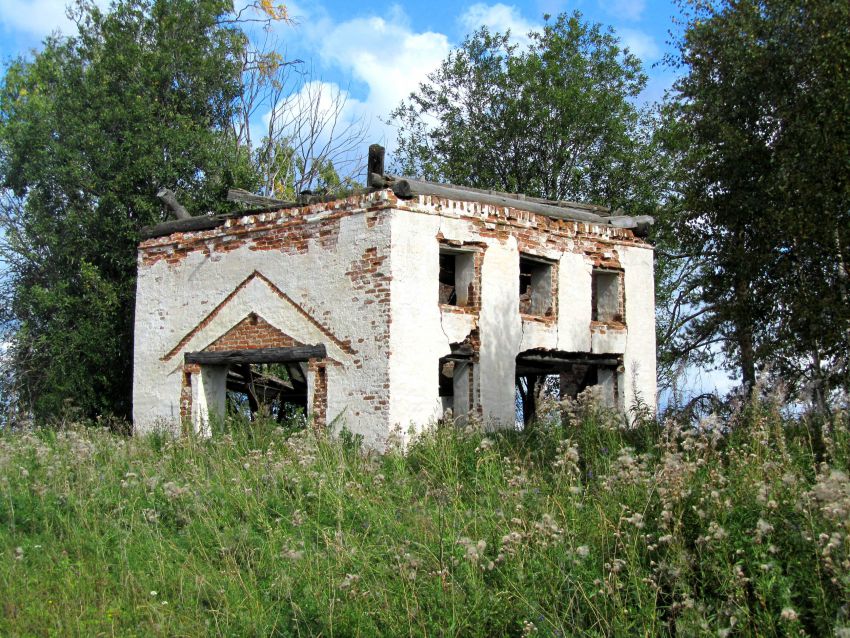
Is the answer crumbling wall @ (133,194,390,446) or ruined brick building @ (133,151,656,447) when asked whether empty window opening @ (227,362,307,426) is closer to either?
crumbling wall @ (133,194,390,446)

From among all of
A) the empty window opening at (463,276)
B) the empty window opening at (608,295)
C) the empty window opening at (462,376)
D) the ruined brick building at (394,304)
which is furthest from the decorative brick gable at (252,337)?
the empty window opening at (608,295)

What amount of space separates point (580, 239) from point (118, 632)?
38.3ft

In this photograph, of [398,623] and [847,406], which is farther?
[847,406]

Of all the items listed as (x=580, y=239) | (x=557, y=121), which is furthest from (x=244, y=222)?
(x=557, y=121)

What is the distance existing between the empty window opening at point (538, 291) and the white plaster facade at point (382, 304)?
110 mm

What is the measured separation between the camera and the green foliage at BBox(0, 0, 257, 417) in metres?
20.7

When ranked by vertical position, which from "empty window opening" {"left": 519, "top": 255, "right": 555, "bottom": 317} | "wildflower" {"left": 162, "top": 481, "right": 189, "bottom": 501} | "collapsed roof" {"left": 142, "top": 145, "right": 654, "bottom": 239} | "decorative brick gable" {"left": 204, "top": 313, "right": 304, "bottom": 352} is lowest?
"wildflower" {"left": 162, "top": 481, "right": 189, "bottom": 501}

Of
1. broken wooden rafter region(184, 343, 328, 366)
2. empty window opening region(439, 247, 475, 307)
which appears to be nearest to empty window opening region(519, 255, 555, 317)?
empty window opening region(439, 247, 475, 307)

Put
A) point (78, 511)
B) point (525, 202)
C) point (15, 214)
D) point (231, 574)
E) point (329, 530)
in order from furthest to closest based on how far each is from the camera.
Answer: point (15, 214), point (525, 202), point (78, 511), point (329, 530), point (231, 574)

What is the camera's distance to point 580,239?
16.3 m

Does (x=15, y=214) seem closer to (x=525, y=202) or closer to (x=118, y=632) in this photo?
(x=525, y=202)

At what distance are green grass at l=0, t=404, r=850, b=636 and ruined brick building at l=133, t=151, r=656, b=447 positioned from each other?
457cm

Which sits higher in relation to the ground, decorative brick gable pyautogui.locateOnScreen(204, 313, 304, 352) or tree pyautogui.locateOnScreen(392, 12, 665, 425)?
tree pyautogui.locateOnScreen(392, 12, 665, 425)

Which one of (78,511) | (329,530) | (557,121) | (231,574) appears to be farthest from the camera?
(557,121)
